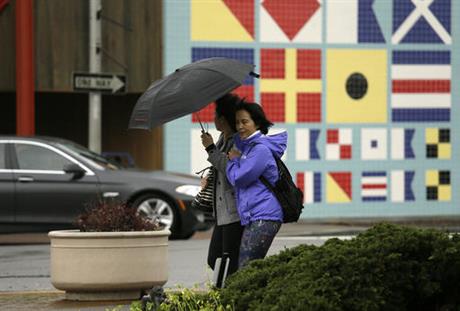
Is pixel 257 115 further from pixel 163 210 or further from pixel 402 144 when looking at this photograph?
pixel 402 144

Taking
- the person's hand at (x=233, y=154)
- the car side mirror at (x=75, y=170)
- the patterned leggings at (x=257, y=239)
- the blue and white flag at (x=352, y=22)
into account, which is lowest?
the car side mirror at (x=75, y=170)

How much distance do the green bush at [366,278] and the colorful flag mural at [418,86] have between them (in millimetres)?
18463

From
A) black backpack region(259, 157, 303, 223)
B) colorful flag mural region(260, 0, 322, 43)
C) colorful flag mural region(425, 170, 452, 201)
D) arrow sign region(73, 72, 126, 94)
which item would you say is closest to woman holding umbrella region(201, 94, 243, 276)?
black backpack region(259, 157, 303, 223)

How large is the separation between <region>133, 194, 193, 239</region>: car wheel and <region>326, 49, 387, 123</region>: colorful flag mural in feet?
26.1

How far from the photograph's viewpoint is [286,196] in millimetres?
8078

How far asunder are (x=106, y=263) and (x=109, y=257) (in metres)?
0.05

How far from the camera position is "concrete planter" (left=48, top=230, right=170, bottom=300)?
10.0m

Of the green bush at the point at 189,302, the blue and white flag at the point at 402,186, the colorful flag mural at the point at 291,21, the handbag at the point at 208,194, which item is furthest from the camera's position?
the blue and white flag at the point at 402,186

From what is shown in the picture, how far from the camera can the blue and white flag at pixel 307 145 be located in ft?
80.4

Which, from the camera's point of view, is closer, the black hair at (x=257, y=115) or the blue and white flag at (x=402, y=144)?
the black hair at (x=257, y=115)

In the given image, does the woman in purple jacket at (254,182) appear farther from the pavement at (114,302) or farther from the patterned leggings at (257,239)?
the pavement at (114,302)

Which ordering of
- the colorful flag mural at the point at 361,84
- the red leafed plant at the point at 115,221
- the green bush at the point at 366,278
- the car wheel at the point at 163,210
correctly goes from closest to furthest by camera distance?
the green bush at the point at 366,278 → the red leafed plant at the point at 115,221 → the car wheel at the point at 163,210 → the colorful flag mural at the point at 361,84

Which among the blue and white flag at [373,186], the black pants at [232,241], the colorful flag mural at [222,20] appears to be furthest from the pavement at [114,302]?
the colorful flag mural at [222,20]

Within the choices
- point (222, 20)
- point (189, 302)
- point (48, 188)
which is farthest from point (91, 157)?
point (189, 302)
